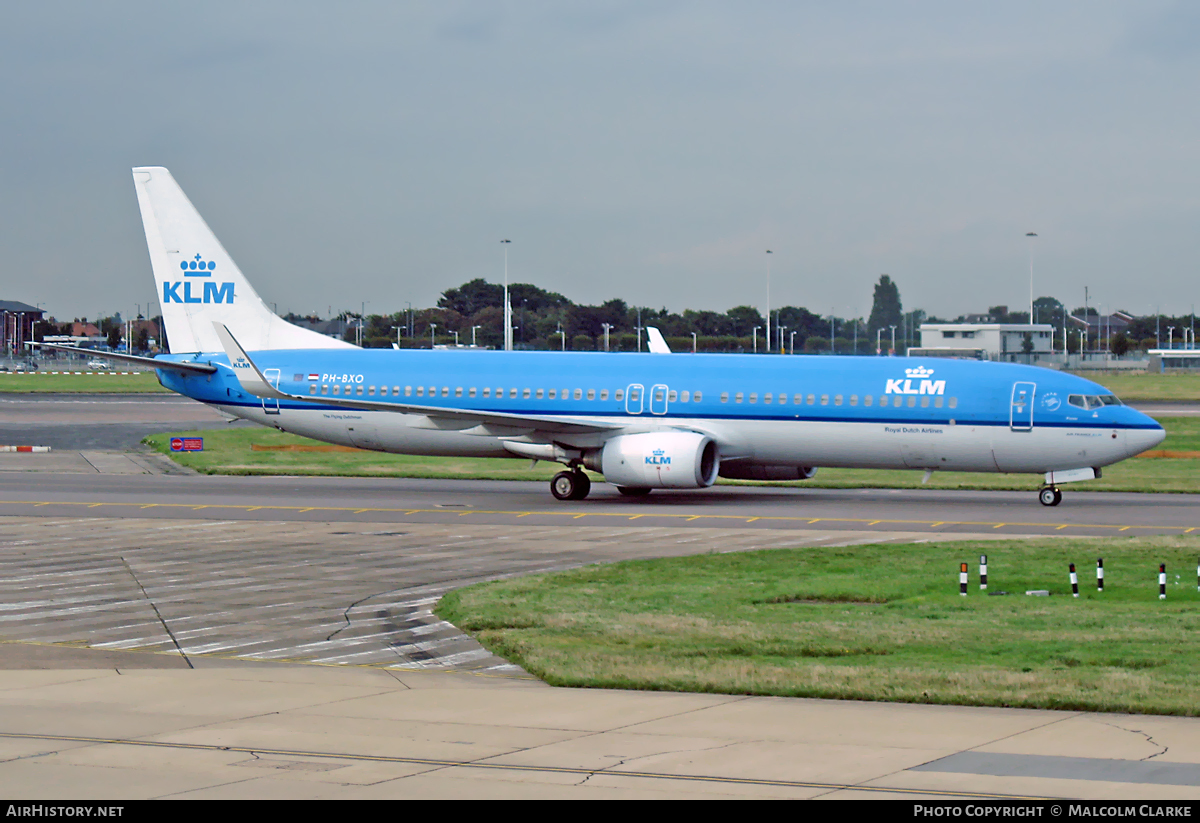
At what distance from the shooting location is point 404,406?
4041 cm

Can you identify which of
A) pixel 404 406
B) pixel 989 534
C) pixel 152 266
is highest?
pixel 152 266

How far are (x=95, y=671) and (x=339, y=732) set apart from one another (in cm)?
468

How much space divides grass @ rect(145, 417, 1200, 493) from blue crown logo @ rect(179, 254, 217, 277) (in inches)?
264

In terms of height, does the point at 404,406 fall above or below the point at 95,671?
above

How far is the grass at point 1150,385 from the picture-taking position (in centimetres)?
9941

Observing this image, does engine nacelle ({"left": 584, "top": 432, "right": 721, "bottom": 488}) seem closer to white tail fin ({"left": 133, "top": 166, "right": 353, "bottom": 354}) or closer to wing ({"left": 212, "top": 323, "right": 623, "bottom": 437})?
wing ({"left": 212, "top": 323, "right": 623, "bottom": 437})

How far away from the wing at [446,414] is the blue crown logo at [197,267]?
6.15m

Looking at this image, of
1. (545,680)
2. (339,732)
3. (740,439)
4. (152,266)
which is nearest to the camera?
(339,732)

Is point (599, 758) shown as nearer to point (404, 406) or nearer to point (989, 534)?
point (989, 534)

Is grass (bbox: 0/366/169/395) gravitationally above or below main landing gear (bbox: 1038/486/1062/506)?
above

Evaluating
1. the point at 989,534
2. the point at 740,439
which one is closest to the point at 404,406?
the point at 740,439

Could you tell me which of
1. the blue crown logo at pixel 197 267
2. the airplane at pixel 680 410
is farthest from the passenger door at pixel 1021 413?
the blue crown logo at pixel 197 267

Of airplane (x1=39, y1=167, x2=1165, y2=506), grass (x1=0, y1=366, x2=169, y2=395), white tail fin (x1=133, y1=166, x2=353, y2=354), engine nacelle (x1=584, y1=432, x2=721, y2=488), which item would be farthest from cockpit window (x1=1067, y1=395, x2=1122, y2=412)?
grass (x1=0, y1=366, x2=169, y2=395)

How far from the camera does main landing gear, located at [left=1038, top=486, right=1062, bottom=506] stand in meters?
A: 38.1
